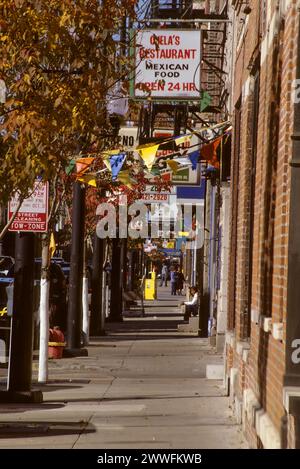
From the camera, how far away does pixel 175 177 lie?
91.2ft

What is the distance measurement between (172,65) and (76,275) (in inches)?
260

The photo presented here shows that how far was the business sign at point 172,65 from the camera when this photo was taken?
20.1 metres

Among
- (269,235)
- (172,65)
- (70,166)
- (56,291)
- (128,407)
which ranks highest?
(172,65)

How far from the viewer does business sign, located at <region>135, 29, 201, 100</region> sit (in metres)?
20.1

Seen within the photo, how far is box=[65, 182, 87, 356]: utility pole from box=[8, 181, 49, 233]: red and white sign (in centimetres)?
816

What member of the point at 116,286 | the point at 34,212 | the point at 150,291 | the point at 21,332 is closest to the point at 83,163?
the point at 34,212

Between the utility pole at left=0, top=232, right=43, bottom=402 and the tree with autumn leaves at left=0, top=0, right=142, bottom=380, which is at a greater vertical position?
the tree with autumn leaves at left=0, top=0, right=142, bottom=380

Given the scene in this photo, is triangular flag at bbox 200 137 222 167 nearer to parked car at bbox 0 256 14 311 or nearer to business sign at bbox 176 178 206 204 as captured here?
parked car at bbox 0 256 14 311

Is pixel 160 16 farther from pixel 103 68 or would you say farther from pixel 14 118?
pixel 14 118

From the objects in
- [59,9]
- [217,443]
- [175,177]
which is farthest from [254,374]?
[175,177]

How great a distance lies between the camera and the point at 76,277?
83.0 ft

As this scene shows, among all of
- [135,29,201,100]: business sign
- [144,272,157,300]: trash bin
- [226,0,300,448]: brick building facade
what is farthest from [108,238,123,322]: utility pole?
[144,272,157,300]: trash bin

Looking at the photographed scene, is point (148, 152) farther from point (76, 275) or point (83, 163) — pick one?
point (76, 275)
